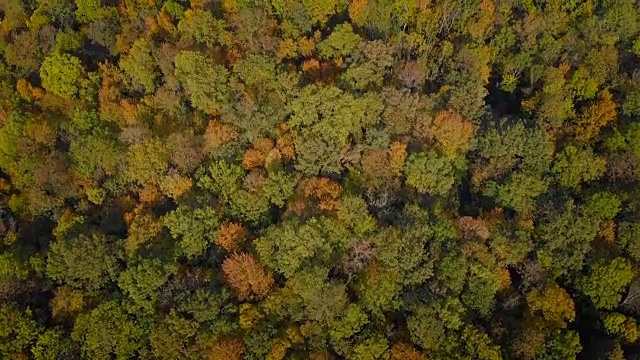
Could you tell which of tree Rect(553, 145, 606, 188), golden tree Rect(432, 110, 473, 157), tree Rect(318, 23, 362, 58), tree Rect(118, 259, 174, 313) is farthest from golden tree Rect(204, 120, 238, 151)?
tree Rect(553, 145, 606, 188)

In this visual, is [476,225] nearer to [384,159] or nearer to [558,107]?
[384,159]

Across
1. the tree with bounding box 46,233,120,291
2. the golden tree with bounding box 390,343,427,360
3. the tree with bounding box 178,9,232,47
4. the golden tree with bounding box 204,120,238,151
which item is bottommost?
the tree with bounding box 46,233,120,291

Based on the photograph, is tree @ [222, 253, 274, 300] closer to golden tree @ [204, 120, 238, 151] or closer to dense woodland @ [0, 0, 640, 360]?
dense woodland @ [0, 0, 640, 360]

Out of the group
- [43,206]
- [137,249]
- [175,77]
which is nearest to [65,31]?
[175,77]

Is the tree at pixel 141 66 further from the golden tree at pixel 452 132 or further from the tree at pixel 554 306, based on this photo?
the tree at pixel 554 306

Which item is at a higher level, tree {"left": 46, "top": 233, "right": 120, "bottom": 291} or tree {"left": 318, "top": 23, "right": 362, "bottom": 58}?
tree {"left": 318, "top": 23, "right": 362, "bottom": 58}

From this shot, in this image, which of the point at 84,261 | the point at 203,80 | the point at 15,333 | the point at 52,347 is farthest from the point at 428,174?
the point at 15,333
